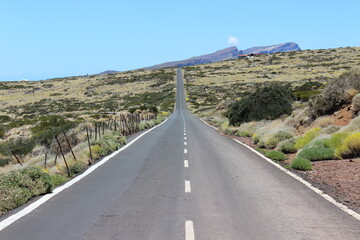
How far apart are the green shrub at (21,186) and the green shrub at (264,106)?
23.2 meters

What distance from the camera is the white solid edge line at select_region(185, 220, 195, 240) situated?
5.39 meters

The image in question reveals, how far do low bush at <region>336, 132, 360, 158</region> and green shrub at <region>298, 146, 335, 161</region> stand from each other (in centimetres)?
43

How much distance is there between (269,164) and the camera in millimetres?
13242

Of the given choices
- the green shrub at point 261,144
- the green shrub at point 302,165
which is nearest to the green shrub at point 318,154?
the green shrub at point 302,165

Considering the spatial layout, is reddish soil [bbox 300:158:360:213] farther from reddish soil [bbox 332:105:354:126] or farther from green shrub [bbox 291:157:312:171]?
reddish soil [bbox 332:105:354:126]

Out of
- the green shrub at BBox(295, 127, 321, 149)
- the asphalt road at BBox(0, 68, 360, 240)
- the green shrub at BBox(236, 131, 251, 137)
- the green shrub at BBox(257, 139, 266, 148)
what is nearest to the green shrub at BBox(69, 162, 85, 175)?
the asphalt road at BBox(0, 68, 360, 240)

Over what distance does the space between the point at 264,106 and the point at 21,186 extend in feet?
82.8

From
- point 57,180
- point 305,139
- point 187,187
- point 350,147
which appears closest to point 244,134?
point 305,139

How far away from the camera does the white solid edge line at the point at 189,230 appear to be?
5.39 metres

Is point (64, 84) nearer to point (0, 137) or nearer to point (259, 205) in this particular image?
point (0, 137)

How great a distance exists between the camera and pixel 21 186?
805 cm

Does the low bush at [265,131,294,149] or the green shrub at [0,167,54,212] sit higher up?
the green shrub at [0,167,54,212]

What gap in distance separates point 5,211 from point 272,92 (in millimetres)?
26845

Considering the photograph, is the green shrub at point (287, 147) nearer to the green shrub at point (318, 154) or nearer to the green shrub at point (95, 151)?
the green shrub at point (318, 154)
